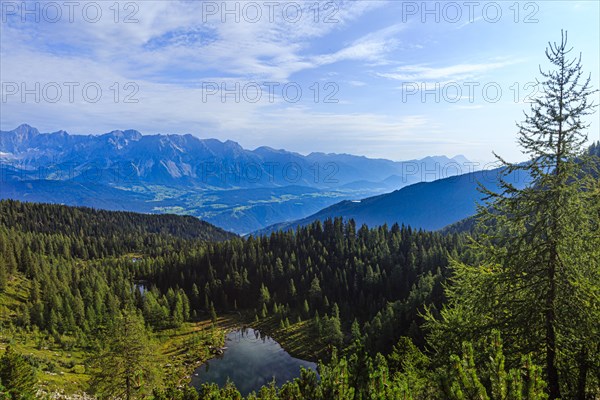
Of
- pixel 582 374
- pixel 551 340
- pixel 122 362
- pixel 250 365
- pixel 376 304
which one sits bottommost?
pixel 250 365

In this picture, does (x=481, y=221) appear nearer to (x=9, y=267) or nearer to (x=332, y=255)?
(x=332, y=255)

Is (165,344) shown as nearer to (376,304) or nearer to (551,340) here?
(376,304)

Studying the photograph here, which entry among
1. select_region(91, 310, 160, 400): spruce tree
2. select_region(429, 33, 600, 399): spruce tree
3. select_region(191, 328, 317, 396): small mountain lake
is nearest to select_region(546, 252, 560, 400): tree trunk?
select_region(429, 33, 600, 399): spruce tree

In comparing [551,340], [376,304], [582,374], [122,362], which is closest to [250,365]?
[376,304]

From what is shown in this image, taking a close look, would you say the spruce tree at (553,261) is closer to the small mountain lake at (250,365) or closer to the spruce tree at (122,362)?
the spruce tree at (122,362)

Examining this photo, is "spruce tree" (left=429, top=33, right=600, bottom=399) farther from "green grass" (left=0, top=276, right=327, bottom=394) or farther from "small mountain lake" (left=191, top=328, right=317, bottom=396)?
"small mountain lake" (left=191, top=328, right=317, bottom=396)

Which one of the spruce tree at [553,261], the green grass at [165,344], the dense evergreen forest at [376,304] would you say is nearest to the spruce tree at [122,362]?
the dense evergreen forest at [376,304]

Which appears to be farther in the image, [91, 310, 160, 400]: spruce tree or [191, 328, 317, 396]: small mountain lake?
[191, 328, 317, 396]: small mountain lake
